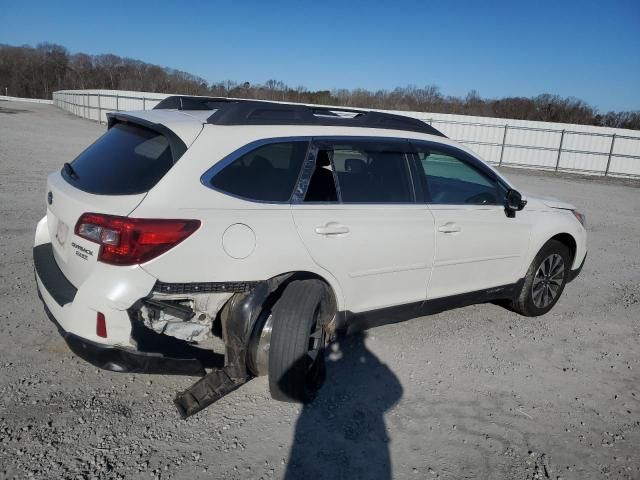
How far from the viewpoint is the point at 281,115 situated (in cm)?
328

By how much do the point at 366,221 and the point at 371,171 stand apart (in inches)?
17.1

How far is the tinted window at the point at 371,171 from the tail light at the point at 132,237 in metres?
1.19

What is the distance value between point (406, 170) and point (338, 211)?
2.62 feet

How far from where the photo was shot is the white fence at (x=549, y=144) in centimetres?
2227

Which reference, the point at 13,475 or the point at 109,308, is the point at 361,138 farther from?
the point at 13,475

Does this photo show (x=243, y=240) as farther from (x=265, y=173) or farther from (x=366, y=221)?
(x=366, y=221)

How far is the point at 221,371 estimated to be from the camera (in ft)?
9.64

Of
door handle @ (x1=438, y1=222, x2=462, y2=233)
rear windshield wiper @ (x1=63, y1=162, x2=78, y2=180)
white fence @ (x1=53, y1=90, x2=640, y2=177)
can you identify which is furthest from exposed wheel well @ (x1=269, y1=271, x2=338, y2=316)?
white fence @ (x1=53, y1=90, x2=640, y2=177)

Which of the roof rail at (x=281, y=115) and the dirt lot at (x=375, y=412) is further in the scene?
the roof rail at (x=281, y=115)

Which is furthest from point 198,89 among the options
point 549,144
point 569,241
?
point 569,241

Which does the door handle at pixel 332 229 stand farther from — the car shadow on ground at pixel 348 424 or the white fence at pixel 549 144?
the white fence at pixel 549 144

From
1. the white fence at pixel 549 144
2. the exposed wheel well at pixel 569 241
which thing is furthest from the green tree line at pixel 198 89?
the exposed wheel well at pixel 569 241

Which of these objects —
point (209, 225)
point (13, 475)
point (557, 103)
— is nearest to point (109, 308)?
point (209, 225)

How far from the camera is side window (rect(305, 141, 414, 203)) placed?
335cm
